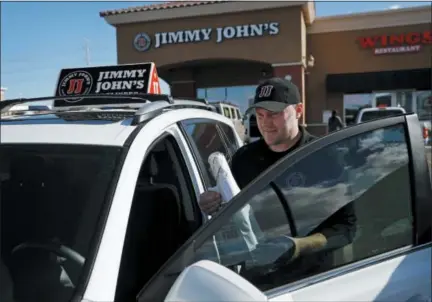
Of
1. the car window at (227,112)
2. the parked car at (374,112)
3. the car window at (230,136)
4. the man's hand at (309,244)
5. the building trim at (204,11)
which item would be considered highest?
the building trim at (204,11)

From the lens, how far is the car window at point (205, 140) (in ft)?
9.11

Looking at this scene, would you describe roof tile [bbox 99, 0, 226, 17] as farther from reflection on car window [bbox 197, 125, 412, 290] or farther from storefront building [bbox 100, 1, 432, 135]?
reflection on car window [bbox 197, 125, 412, 290]

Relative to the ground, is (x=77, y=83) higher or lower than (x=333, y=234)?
higher

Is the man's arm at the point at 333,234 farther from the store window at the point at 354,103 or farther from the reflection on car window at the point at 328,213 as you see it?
the store window at the point at 354,103

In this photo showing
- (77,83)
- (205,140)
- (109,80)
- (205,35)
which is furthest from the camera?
(205,35)

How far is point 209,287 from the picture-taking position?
1.46m

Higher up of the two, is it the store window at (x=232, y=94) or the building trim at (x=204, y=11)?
the building trim at (x=204, y=11)

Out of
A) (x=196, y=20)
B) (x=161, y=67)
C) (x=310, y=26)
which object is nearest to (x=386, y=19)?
(x=310, y=26)

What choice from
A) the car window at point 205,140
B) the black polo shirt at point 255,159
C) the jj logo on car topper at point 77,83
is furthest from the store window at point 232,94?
the black polo shirt at point 255,159

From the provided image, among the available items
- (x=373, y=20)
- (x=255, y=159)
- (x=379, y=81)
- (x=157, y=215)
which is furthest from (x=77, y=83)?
(x=373, y=20)

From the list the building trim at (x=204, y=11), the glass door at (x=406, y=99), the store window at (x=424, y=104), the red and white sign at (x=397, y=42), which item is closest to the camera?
the building trim at (x=204, y=11)

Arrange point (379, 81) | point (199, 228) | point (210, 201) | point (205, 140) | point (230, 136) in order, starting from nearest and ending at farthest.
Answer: point (199, 228)
point (210, 201)
point (205, 140)
point (230, 136)
point (379, 81)

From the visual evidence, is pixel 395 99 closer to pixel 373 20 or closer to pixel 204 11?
pixel 373 20

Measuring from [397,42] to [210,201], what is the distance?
18.8 metres
